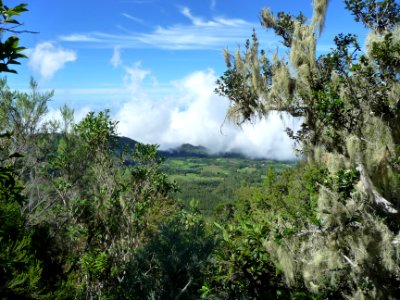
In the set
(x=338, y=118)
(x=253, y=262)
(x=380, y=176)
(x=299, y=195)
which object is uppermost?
(x=338, y=118)

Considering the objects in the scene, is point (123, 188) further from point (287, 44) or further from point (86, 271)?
point (287, 44)

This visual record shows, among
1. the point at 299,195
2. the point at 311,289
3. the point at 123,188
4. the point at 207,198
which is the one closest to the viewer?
the point at 311,289

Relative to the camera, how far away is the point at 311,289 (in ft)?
15.6

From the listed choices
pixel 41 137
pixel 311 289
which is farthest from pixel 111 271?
pixel 41 137

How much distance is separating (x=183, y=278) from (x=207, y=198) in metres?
165

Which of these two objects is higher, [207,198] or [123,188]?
[123,188]

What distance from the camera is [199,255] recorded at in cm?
603

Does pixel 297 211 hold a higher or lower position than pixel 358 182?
lower

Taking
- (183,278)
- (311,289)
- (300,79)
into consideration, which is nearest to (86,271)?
(183,278)

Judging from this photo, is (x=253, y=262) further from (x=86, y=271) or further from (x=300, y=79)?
(x=86, y=271)

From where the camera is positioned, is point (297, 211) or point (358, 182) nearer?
point (358, 182)

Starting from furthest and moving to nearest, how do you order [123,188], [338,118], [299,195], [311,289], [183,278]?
[299,195], [123,188], [183,278], [338,118], [311,289]

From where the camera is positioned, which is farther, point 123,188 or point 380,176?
point 123,188

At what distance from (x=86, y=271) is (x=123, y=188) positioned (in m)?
1.99
